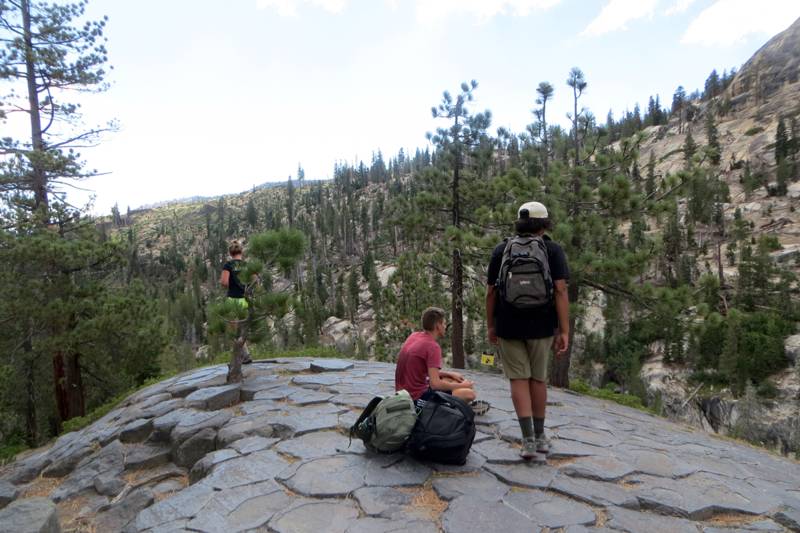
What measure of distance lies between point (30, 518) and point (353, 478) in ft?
6.93

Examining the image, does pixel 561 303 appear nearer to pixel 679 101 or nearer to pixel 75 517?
pixel 75 517

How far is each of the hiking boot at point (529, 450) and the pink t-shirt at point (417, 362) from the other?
913 millimetres

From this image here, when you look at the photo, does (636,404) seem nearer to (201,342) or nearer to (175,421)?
(175,421)

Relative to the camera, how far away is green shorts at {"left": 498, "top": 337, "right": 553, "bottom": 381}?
11.6 feet

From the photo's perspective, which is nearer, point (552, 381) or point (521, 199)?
point (521, 199)

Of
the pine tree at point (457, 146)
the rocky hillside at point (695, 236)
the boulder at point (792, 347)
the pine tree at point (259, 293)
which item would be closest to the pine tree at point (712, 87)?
the rocky hillside at point (695, 236)

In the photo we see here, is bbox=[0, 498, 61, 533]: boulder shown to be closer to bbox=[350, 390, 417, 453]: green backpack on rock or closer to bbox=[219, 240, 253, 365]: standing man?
bbox=[350, 390, 417, 453]: green backpack on rock

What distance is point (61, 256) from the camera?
30.8 feet

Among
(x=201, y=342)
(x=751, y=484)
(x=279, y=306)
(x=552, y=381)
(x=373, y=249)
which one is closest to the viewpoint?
(x=751, y=484)

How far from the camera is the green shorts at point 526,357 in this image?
11.6 ft

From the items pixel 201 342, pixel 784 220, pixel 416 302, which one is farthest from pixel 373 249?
pixel 416 302

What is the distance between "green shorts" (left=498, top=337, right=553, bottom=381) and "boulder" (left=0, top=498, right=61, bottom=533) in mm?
3274

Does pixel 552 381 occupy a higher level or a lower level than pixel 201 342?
higher

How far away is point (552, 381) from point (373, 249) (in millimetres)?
61726
